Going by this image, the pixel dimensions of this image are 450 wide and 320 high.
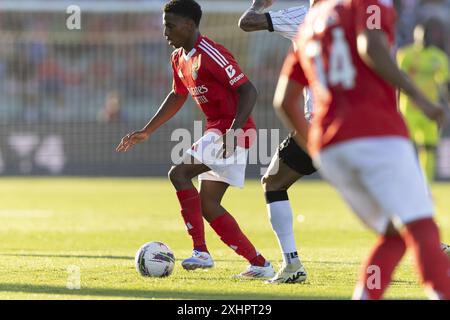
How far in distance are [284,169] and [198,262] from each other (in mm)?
1229

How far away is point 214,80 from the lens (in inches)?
345

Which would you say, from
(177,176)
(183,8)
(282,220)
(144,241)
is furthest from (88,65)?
(282,220)

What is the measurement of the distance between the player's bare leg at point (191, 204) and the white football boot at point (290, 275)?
35.0 inches

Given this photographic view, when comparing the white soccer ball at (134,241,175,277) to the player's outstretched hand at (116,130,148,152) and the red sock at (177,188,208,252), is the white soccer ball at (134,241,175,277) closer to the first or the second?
the red sock at (177,188,208,252)

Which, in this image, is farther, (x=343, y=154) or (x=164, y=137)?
(x=164, y=137)

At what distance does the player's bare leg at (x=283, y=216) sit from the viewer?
820 centimetres

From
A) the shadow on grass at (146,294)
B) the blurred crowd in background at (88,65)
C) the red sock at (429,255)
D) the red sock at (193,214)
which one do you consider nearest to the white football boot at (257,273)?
the red sock at (193,214)

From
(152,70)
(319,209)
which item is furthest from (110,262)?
(152,70)

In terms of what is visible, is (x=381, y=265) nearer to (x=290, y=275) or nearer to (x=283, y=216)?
(x=290, y=275)

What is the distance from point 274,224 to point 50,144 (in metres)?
19.6

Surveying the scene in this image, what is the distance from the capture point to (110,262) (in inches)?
382

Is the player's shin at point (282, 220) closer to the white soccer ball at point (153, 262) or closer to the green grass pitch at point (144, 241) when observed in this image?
the green grass pitch at point (144, 241)

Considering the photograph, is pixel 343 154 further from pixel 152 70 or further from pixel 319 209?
pixel 152 70
